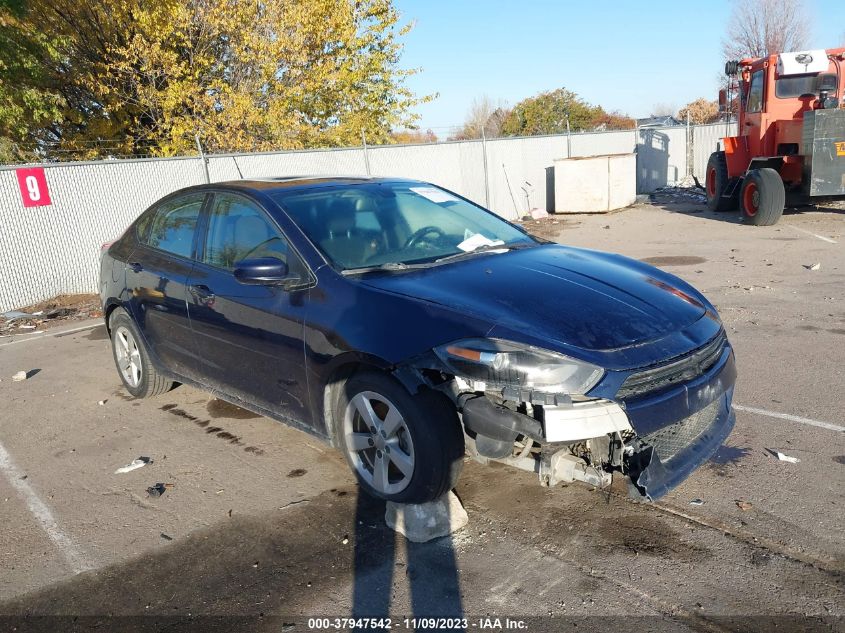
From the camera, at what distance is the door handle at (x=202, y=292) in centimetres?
438

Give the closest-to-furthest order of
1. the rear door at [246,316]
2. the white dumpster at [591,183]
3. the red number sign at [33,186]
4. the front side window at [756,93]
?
the rear door at [246,316] → the red number sign at [33,186] → the front side window at [756,93] → the white dumpster at [591,183]

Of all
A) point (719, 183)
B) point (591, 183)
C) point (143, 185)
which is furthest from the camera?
point (591, 183)

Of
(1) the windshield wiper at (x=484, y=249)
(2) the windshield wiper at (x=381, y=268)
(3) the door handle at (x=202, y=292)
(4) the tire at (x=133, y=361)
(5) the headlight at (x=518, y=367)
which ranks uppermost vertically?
(2) the windshield wiper at (x=381, y=268)

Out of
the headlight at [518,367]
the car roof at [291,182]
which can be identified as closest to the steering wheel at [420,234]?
the car roof at [291,182]

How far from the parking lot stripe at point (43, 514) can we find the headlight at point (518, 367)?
6.56ft

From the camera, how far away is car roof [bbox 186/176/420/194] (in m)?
4.46

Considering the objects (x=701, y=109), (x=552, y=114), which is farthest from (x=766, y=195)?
(x=701, y=109)

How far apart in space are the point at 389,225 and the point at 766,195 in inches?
450

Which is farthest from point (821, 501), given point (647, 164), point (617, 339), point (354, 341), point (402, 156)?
point (647, 164)

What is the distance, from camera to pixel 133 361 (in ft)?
18.3

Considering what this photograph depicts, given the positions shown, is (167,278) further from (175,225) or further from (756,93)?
(756,93)

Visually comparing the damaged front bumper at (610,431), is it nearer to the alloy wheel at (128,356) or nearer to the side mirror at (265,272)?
the side mirror at (265,272)

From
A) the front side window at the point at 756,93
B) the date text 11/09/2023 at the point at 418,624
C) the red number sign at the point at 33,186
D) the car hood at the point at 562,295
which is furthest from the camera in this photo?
the front side window at the point at 756,93

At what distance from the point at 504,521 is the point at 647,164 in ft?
75.5
